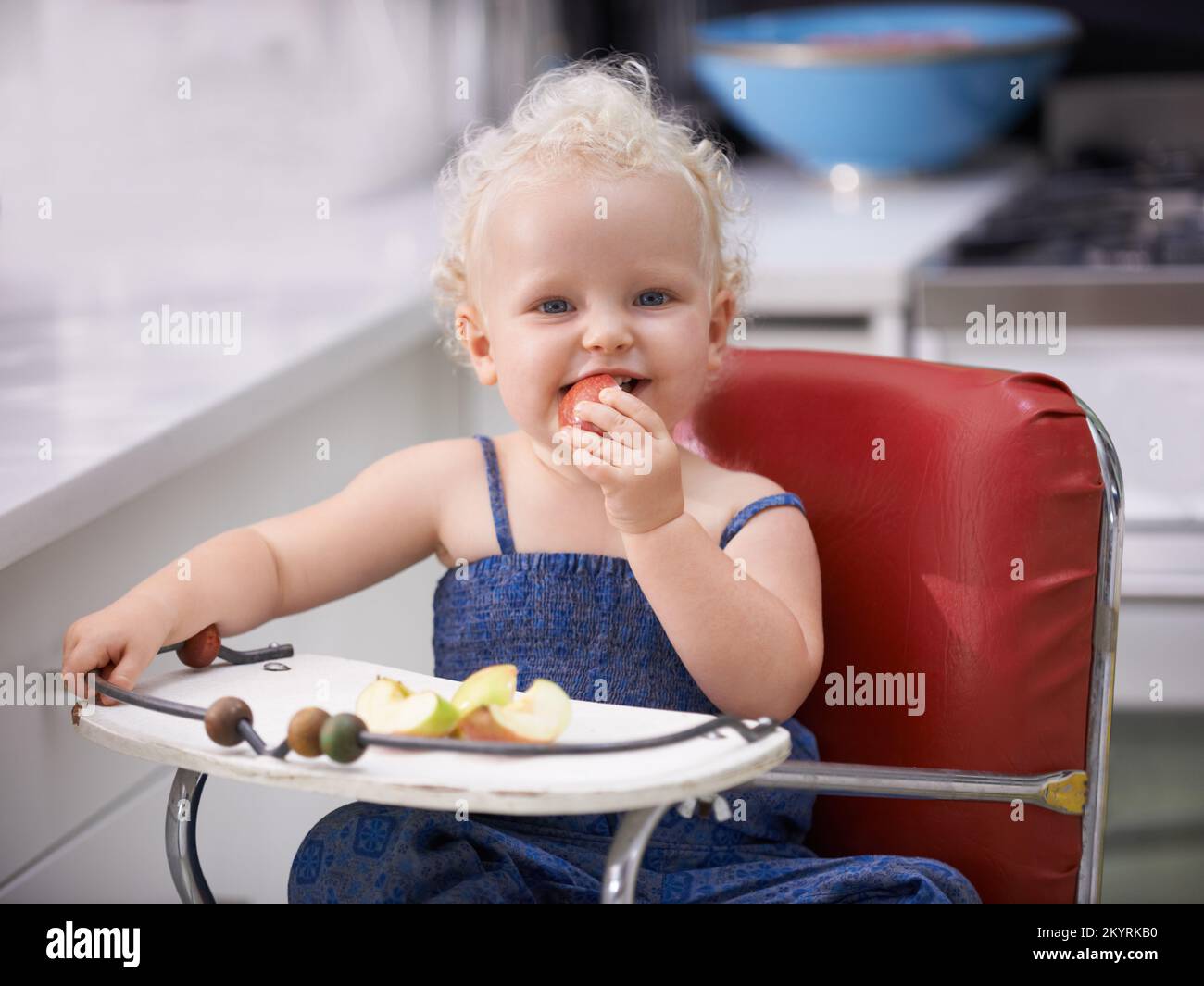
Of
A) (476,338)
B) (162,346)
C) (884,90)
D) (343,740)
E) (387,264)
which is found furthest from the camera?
(884,90)

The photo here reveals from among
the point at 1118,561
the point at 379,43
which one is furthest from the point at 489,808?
the point at 379,43

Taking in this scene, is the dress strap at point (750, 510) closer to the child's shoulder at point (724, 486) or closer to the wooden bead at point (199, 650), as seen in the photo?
the child's shoulder at point (724, 486)

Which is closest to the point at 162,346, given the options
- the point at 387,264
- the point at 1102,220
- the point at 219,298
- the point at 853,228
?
the point at 219,298

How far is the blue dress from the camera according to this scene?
0.94 m

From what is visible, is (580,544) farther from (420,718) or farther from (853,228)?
(853,228)

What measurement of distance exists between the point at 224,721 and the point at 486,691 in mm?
137

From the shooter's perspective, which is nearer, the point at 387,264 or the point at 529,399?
the point at 529,399

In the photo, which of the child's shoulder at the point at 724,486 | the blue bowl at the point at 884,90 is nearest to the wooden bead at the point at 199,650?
the child's shoulder at the point at 724,486

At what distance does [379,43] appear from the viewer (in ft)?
7.56

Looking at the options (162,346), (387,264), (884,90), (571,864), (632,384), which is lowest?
(571,864)

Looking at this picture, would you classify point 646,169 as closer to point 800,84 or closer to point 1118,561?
point 1118,561

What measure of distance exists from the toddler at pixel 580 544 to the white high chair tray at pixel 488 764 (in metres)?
0.08

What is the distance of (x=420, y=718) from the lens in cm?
82
